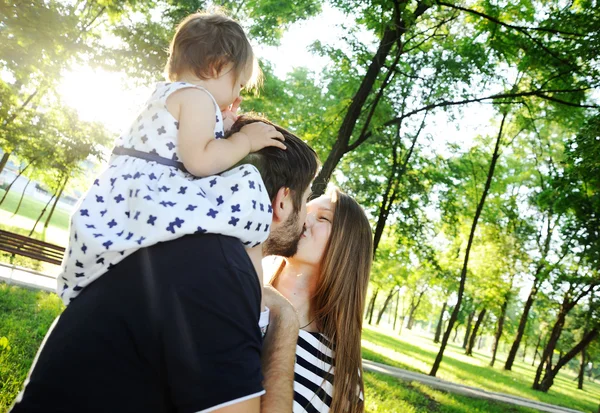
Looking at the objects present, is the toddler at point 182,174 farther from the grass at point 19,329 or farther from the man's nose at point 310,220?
the grass at point 19,329

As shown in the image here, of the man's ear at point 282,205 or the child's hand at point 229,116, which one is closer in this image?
the man's ear at point 282,205

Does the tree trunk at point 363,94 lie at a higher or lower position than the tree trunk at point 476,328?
higher

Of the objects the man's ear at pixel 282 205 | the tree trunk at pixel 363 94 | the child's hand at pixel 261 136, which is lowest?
the man's ear at pixel 282 205

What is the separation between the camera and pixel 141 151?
1.81 m

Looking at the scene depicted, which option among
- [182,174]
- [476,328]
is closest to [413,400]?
[182,174]

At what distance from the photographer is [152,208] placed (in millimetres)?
1532

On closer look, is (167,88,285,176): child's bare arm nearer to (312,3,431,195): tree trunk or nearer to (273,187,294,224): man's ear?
(273,187,294,224): man's ear

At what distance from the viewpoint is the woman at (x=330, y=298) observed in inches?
109

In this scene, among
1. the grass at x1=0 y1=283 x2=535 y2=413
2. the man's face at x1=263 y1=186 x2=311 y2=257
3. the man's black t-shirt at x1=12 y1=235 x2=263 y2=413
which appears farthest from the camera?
the grass at x1=0 y1=283 x2=535 y2=413

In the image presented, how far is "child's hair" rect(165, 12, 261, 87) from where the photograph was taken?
6.88 ft

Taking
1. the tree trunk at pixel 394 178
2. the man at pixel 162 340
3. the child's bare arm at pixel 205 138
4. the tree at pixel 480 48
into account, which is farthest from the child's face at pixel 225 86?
the tree trunk at pixel 394 178

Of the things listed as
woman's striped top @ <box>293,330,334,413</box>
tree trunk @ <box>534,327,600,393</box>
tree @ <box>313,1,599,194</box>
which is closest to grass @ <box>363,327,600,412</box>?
tree trunk @ <box>534,327,600,393</box>

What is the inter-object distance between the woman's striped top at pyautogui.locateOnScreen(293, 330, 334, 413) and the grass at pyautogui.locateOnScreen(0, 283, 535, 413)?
321 cm

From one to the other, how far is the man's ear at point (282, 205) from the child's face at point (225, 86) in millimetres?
532
